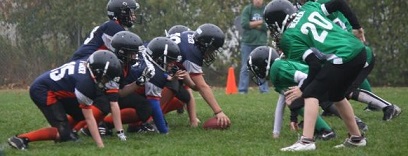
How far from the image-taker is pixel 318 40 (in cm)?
699

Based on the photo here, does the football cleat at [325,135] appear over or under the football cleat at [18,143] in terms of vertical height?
under

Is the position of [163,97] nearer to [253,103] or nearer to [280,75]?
[280,75]

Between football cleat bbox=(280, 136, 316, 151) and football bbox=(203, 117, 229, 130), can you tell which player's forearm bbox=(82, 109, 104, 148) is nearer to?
football cleat bbox=(280, 136, 316, 151)

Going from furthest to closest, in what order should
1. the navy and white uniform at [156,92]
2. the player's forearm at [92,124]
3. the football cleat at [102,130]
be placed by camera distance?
1. the navy and white uniform at [156,92]
2. the football cleat at [102,130]
3. the player's forearm at [92,124]

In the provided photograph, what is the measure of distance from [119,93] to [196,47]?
100 cm

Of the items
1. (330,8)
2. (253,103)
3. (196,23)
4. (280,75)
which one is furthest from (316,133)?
(196,23)

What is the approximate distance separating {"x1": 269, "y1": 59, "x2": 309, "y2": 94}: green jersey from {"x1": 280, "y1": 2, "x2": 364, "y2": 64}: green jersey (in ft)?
1.85

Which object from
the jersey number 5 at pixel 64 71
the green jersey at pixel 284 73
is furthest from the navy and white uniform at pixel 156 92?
the green jersey at pixel 284 73

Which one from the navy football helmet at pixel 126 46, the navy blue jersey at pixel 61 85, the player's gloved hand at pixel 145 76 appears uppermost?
the navy football helmet at pixel 126 46

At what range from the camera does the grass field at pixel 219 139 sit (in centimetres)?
704

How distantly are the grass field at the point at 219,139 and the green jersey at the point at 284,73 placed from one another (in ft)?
1.76

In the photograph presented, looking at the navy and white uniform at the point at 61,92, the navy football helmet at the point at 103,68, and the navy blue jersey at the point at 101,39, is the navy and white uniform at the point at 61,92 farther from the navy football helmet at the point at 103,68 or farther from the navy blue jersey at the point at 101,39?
the navy blue jersey at the point at 101,39

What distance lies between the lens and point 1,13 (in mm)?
19172

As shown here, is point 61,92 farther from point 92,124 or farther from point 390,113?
point 390,113
